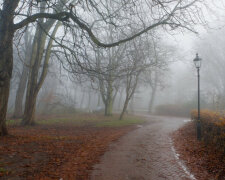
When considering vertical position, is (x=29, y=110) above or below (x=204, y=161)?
above

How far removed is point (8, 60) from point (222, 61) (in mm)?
31449

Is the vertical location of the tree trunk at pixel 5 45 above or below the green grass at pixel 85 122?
above

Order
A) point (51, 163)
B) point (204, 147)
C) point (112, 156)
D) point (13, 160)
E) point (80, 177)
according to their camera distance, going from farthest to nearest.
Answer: point (204, 147) < point (112, 156) < point (51, 163) < point (13, 160) < point (80, 177)

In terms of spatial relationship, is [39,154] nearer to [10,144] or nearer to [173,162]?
[10,144]

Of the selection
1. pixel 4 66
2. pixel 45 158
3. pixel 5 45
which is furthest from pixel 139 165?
pixel 5 45

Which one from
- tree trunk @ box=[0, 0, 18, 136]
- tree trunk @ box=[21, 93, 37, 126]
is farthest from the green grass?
tree trunk @ box=[0, 0, 18, 136]

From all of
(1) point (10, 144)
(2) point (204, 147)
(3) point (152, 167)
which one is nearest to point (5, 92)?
(1) point (10, 144)

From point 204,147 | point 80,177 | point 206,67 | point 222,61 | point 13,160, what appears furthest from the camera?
point 206,67

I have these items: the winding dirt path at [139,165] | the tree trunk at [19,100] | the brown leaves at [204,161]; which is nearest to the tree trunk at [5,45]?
the winding dirt path at [139,165]

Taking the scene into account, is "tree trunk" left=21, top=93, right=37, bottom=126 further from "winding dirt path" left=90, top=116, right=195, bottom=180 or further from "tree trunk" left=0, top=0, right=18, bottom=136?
"winding dirt path" left=90, top=116, right=195, bottom=180

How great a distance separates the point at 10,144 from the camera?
6820mm

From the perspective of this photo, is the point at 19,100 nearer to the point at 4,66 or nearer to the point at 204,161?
the point at 4,66

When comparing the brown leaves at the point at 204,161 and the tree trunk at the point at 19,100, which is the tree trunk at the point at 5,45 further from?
the tree trunk at the point at 19,100

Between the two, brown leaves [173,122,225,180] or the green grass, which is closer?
brown leaves [173,122,225,180]
